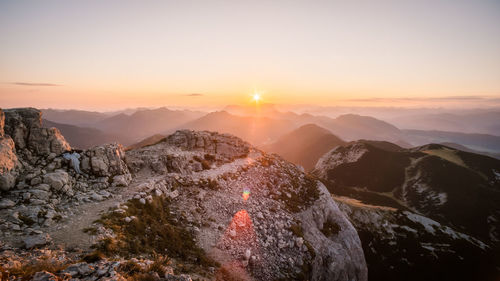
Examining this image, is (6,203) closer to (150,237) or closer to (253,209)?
(150,237)

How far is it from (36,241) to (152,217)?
8.51 metres

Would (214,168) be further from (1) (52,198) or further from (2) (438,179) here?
(2) (438,179)

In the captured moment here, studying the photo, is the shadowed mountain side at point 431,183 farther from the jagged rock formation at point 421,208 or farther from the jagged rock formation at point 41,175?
the jagged rock formation at point 41,175

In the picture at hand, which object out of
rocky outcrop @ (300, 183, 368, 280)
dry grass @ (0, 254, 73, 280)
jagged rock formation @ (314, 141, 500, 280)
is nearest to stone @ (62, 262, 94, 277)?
dry grass @ (0, 254, 73, 280)

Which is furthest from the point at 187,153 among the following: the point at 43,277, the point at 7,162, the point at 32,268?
the point at 43,277

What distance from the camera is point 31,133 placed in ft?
75.3

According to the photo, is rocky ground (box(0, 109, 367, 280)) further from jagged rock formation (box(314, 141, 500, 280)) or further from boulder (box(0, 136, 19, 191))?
jagged rock formation (box(314, 141, 500, 280))

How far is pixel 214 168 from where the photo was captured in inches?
1422

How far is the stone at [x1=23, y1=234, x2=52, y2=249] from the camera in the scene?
12430mm

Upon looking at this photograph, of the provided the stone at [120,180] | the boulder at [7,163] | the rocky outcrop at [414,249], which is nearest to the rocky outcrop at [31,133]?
the boulder at [7,163]

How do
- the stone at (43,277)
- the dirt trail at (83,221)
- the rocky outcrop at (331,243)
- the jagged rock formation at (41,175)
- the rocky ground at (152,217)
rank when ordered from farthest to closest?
the rocky outcrop at (331,243)
the jagged rock formation at (41,175)
the dirt trail at (83,221)
the rocky ground at (152,217)
the stone at (43,277)

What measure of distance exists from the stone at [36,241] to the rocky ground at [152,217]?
5 cm

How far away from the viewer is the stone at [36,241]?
40.8 ft

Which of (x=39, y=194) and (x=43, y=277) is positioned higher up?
(x=43, y=277)
